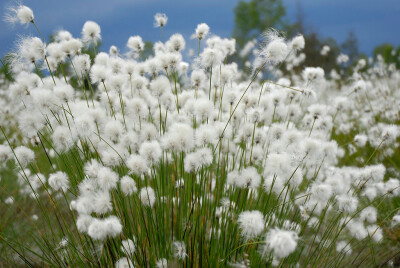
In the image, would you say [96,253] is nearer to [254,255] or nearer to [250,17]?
[254,255]

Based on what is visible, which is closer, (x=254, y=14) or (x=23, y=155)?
(x=23, y=155)

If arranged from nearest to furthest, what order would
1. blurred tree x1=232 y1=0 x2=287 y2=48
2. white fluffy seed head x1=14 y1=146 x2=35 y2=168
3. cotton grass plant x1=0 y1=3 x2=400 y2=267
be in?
cotton grass plant x1=0 y1=3 x2=400 y2=267, white fluffy seed head x1=14 y1=146 x2=35 y2=168, blurred tree x1=232 y1=0 x2=287 y2=48

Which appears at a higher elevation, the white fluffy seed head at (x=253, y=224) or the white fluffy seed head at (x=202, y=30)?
the white fluffy seed head at (x=202, y=30)

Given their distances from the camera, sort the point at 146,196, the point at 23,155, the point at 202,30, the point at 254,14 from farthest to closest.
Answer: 1. the point at 254,14
2. the point at 202,30
3. the point at 23,155
4. the point at 146,196

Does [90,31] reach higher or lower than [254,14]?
lower

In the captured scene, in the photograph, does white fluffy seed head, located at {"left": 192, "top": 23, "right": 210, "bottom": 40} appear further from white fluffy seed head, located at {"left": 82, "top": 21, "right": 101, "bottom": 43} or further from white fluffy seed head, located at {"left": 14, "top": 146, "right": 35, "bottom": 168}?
white fluffy seed head, located at {"left": 14, "top": 146, "right": 35, "bottom": 168}

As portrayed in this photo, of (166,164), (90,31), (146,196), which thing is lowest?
(146,196)

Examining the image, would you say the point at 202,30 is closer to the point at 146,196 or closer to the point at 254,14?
the point at 146,196

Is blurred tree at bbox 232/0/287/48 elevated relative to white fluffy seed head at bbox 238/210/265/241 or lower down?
elevated

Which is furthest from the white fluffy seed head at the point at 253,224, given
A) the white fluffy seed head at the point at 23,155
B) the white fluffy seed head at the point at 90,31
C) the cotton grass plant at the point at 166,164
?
the white fluffy seed head at the point at 90,31

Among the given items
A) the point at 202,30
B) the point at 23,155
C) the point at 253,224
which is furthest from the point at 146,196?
the point at 202,30

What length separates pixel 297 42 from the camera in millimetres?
3002

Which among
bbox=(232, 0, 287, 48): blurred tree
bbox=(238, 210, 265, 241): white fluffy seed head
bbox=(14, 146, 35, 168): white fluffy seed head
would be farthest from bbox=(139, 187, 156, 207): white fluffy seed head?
bbox=(232, 0, 287, 48): blurred tree

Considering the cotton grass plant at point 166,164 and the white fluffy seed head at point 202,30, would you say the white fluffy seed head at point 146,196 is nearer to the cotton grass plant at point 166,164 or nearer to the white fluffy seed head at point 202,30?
the cotton grass plant at point 166,164
